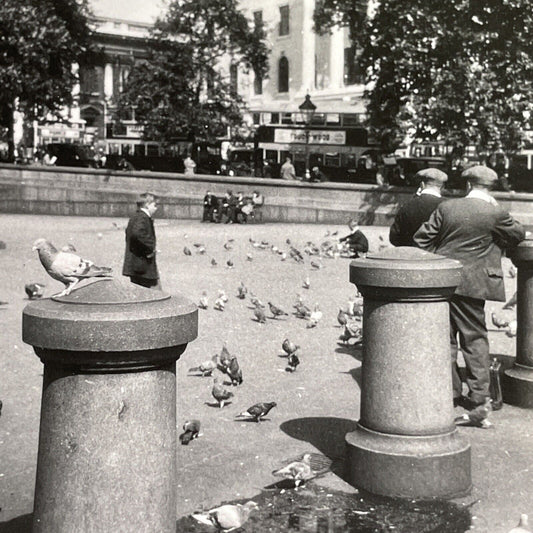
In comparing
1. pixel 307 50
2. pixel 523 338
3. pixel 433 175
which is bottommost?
pixel 523 338

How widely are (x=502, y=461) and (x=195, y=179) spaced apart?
27.4m

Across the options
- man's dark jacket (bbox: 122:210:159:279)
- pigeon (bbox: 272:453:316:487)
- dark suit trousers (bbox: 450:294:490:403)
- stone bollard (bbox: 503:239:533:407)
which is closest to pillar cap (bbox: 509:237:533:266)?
stone bollard (bbox: 503:239:533:407)

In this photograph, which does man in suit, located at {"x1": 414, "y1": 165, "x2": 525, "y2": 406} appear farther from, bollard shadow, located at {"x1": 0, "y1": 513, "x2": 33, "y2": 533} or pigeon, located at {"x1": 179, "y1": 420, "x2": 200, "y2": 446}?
bollard shadow, located at {"x1": 0, "y1": 513, "x2": 33, "y2": 533}

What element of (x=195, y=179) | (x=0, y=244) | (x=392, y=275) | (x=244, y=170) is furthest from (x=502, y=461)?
(x=244, y=170)

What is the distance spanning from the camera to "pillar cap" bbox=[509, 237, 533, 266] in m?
7.55

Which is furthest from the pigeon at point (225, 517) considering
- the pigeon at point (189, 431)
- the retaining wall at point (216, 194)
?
the retaining wall at point (216, 194)

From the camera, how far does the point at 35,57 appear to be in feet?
137

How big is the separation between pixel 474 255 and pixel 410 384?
2.01 meters

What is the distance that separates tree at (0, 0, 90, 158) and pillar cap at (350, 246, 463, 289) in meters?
37.9

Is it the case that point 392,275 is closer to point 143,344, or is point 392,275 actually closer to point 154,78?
point 143,344

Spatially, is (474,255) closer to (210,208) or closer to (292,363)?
(292,363)

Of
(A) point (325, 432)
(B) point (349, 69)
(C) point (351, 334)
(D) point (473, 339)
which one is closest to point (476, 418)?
(D) point (473, 339)

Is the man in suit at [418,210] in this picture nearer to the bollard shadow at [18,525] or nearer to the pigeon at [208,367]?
the pigeon at [208,367]

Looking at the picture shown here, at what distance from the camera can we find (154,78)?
46.2 meters
